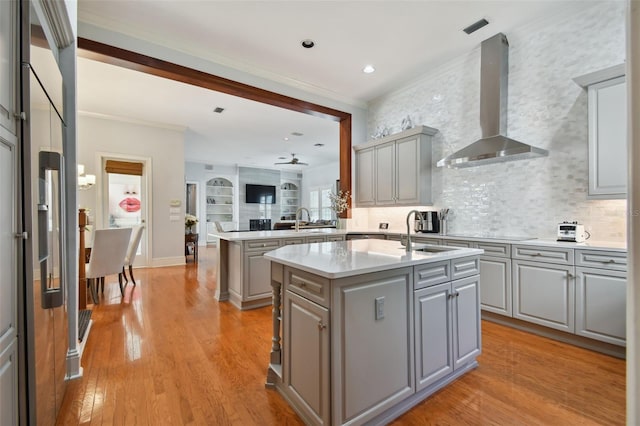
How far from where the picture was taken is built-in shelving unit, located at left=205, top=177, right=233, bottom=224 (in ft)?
35.5

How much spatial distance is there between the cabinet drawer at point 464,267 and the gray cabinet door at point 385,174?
243cm

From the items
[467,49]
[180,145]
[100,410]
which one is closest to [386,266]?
[100,410]

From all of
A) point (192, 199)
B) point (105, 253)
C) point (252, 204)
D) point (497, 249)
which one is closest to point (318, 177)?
point (252, 204)

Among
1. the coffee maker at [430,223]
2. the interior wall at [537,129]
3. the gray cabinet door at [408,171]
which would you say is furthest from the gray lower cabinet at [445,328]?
the gray cabinet door at [408,171]

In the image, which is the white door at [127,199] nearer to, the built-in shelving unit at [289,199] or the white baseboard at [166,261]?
the white baseboard at [166,261]

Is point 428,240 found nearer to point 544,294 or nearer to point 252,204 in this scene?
point 544,294

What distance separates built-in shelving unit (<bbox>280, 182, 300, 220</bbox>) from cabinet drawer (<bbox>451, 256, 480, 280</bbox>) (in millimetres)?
10356

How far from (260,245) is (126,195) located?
4104 millimetres

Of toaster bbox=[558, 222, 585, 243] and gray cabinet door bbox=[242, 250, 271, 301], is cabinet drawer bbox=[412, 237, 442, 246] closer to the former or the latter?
toaster bbox=[558, 222, 585, 243]

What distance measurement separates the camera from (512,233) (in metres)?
3.49

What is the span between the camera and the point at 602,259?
2.45 meters

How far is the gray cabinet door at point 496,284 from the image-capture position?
3.03 m

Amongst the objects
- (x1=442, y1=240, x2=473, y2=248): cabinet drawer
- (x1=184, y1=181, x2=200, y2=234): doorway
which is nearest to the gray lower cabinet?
(x1=442, y1=240, x2=473, y2=248): cabinet drawer

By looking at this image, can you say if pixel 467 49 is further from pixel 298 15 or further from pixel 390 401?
pixel 390 401
